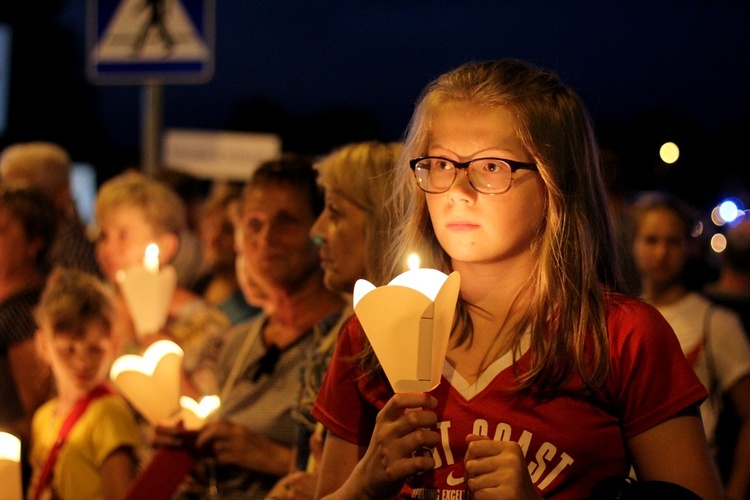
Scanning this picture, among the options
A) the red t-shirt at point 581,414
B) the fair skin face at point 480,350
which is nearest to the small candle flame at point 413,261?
the fair skin face at point 480,350

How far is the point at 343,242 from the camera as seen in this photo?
138 inches

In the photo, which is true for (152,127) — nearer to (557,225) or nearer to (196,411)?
(196,411)

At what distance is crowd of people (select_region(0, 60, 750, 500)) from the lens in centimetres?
225

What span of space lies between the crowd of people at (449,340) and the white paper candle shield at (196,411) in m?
0.04

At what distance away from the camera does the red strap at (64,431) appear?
13.8 feet

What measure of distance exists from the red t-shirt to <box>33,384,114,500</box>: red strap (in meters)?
2.34

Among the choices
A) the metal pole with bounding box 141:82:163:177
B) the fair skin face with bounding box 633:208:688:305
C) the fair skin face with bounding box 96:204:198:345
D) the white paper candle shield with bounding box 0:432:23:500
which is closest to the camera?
the white paper candle shield with bounding box 0:432:23:500

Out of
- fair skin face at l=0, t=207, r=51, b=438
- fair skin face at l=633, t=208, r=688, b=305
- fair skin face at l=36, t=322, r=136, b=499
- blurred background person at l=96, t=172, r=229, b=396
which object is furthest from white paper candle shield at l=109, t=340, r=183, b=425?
fair skin face at l=633, t=208, r=688, b=305

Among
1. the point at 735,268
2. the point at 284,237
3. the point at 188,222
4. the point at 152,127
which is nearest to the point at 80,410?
the point at 284,237

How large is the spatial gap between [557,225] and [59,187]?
16.3 ft

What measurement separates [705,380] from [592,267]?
2.73m

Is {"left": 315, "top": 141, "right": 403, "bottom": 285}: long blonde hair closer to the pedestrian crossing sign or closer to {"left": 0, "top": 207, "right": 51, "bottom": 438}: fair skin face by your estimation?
{"left": 0, "top": 207, "right": 51, "bottom": 438}: fair skin face

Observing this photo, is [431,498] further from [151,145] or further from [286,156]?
[151,145]

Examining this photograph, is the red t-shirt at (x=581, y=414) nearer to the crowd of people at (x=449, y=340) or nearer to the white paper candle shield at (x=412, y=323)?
the crowd of people at (x=449, y=340)
